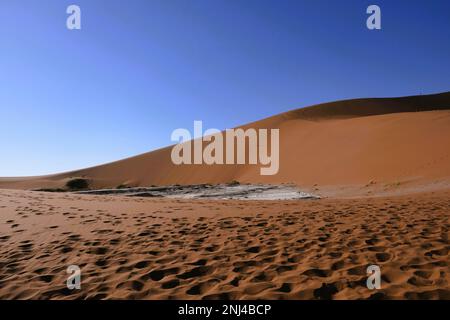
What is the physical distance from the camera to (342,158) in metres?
24.1

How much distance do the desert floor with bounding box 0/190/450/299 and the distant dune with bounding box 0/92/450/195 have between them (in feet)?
27.8

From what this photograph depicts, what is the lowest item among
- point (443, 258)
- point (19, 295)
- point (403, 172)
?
point (19, 295)

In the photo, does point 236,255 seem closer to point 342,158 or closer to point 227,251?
point 227,251

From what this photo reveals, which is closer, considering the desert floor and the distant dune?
the desert floor

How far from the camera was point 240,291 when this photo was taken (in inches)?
138

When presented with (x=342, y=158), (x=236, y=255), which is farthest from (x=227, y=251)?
(x=342, y=158)

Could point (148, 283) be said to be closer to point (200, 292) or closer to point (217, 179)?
point (200, 292)

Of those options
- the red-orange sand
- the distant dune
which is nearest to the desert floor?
the red-orange sand

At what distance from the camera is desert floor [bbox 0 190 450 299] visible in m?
3.57

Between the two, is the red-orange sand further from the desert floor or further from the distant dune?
the distant dune

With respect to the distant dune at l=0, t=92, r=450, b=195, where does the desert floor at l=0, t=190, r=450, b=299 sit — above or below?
below
